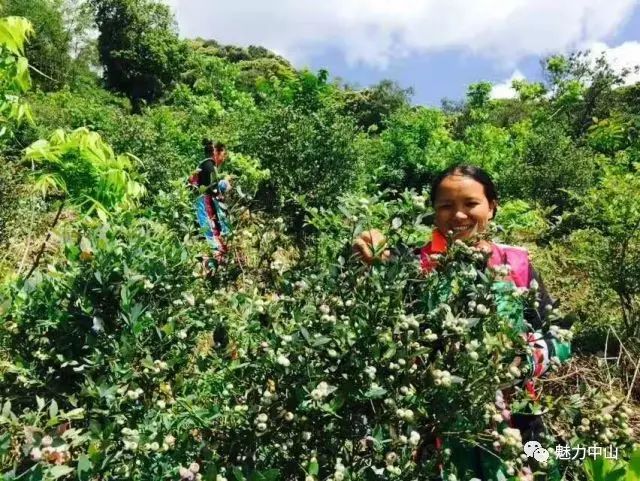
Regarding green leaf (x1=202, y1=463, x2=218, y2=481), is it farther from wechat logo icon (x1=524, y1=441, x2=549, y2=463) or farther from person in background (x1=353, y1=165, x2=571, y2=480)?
wechat logo icon (x1=524, y1=441, x2=549, y2=463)

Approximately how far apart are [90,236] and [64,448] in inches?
26.2

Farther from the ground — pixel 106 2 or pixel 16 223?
pixel 106 2

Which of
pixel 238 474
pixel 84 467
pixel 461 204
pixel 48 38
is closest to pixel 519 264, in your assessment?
pixel 461 204

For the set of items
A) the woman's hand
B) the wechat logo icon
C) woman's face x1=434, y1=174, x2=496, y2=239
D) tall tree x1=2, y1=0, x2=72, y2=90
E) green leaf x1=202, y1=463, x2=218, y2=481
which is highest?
tall tree x1=2, y1=0, x2=72, y2=90

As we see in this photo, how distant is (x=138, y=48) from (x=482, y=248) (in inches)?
1179

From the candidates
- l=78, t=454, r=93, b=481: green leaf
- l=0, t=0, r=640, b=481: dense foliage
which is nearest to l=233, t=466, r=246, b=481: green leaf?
l=0, t=0, r=640, b=481: dense foliage

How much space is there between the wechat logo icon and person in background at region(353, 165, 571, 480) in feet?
0.25

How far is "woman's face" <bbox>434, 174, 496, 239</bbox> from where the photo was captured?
1694 millimetres

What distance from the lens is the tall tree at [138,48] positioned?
92.6ft

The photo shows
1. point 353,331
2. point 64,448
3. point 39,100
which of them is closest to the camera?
point 64,448

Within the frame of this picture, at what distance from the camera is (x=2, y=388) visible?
1.54 metres

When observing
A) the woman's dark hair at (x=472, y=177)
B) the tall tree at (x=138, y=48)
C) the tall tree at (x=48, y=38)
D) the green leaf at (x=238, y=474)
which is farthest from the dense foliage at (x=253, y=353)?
the tall tree at (x=48, y=38)

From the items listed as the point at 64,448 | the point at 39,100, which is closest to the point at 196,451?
the point at 64,448

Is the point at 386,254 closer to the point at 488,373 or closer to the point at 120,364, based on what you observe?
the point at 488,373
